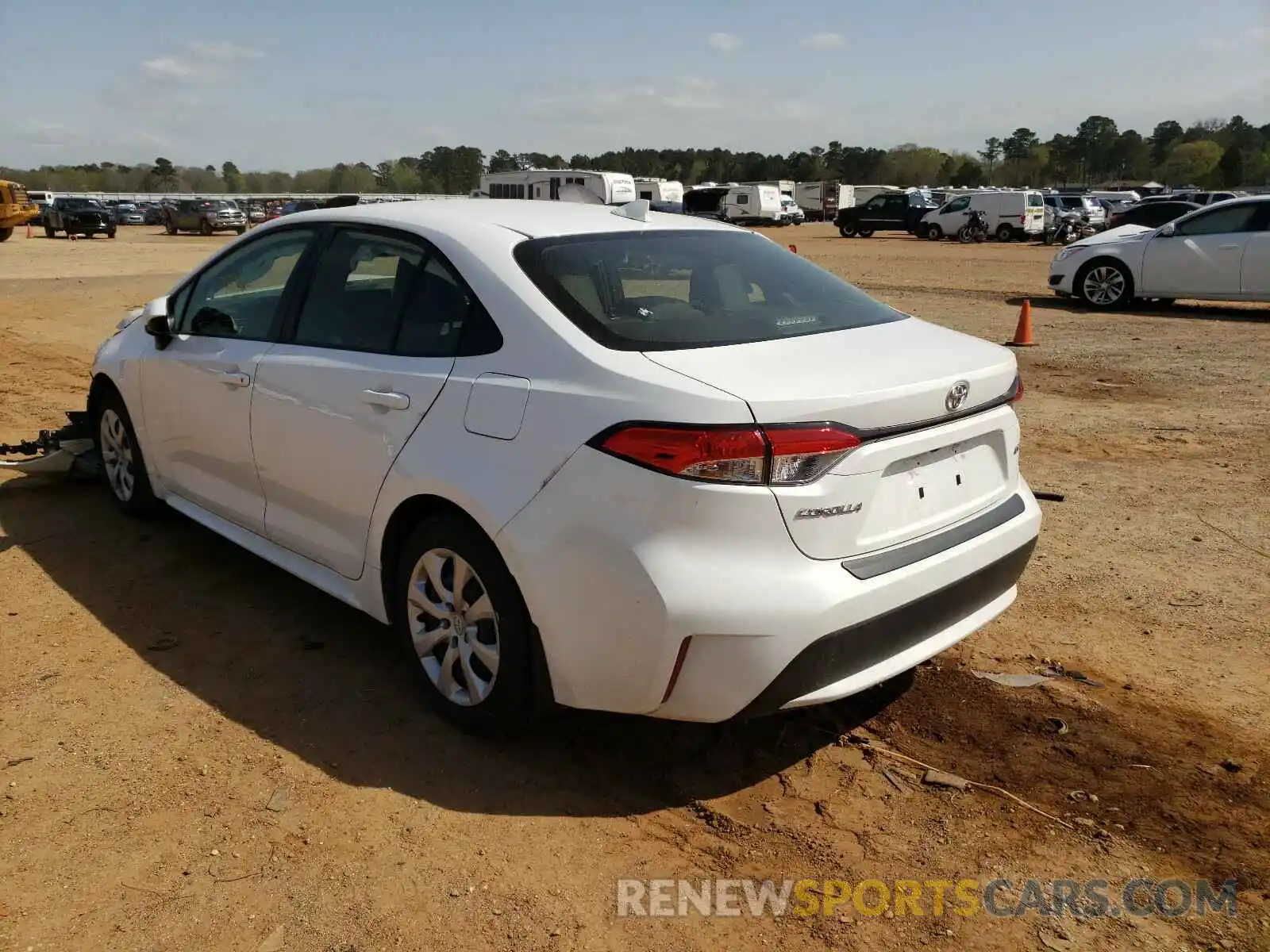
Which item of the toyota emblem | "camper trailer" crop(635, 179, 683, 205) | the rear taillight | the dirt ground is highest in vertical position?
"camper trailer" crop(635, 179, 683, 205)

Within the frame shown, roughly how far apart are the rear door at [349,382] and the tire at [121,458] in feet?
4.85

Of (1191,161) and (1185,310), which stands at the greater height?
(1191,161)

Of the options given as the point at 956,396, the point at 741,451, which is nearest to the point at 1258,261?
the point at 956,396

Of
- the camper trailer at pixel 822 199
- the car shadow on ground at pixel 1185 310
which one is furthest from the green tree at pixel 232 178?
the car shadow on ground at pixel 1185 310

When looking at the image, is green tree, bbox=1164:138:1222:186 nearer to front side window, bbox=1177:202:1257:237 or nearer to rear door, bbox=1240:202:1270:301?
front side window, bbox=1177:202:1257:237

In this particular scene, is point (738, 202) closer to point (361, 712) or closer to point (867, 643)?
point (361, 712)

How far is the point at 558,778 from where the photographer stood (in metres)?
3.20

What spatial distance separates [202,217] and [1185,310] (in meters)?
42.1

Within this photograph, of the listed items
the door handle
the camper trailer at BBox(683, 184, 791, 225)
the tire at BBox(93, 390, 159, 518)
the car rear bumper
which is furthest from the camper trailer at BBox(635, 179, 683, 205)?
the car rear bumper

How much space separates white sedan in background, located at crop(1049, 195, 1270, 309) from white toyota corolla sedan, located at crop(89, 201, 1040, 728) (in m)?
11.9

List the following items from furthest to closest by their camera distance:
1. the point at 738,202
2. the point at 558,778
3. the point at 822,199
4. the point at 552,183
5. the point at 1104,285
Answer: the point at 822,199 → the point at 738,202 → the point at 552,183 → the point at 1104,285 → the point at 558,778

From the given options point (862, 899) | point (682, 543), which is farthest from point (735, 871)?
point (682, 543)

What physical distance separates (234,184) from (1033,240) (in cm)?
11002

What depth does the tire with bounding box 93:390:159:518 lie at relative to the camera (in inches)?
205
